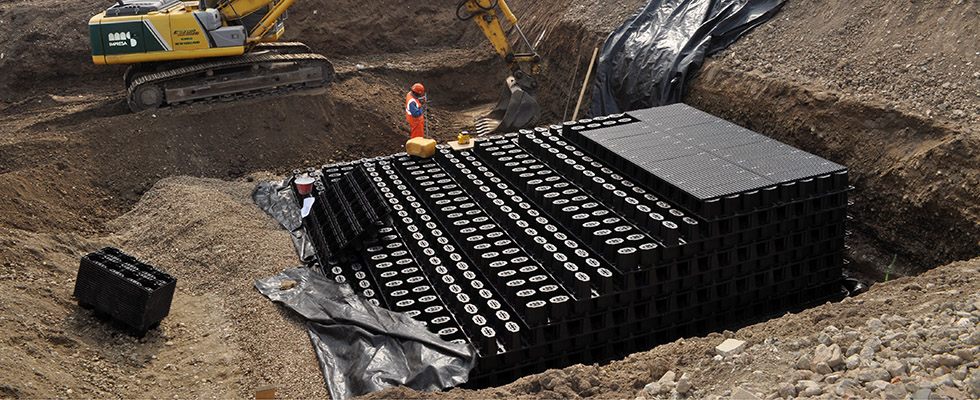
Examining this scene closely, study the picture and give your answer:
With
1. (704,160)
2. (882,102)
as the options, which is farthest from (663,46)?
(704,160)

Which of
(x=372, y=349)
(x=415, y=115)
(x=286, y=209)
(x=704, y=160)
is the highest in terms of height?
(x=415, y=115)

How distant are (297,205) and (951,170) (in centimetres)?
929

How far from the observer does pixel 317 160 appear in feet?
51.2

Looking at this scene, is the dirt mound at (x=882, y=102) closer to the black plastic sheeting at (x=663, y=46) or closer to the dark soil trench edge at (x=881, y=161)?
the dark soil trench edge at (x=881, y=161)

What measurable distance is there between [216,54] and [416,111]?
4.85m

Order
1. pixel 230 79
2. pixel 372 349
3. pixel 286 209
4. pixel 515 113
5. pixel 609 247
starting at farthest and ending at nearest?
pixel 515 113
pixel 230 79
pixel 286 209
pixel 609 247
pixel 372 349

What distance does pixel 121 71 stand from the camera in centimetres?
1861

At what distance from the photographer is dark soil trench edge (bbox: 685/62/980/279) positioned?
34.1 ft

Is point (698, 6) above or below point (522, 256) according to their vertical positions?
above

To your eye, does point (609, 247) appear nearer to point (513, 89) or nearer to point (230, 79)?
point (513, 89)

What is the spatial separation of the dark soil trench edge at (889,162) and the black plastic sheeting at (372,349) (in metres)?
6.23

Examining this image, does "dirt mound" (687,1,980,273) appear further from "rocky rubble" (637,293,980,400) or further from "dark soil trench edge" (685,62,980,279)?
"rocky rubble" (637,293,980,400)

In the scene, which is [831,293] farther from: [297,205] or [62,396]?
[62,396]

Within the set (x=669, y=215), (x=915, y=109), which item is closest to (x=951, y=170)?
(x=915, y=109)
